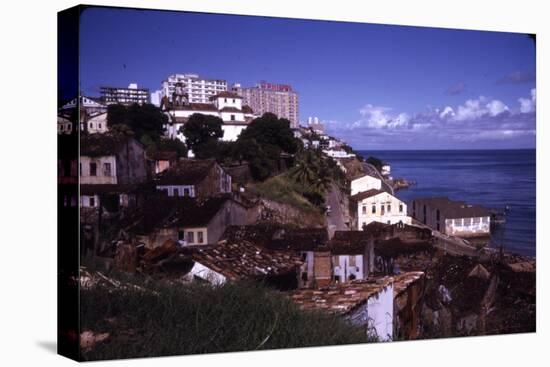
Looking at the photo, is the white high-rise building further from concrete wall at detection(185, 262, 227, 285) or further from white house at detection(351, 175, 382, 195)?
white house at detection(351, 175, 382, 195)

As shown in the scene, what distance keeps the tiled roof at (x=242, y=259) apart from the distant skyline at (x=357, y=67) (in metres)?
1.29

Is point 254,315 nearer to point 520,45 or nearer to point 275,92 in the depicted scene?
point 275,92

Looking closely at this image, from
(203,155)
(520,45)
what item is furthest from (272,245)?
(520,45)

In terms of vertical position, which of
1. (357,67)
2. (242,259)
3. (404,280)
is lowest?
(404,280)

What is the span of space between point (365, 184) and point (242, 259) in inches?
58.2

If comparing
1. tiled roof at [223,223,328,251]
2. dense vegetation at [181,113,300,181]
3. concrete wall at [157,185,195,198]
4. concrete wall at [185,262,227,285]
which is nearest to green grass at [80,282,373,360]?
concrete wall at [185,262,227,285]

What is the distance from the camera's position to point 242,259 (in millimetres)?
10422

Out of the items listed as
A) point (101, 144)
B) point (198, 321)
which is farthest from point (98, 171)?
point (198, 321)

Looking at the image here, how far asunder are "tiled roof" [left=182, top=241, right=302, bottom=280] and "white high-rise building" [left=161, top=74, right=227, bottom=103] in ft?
4.19

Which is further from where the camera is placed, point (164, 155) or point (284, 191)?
point (284, 191)

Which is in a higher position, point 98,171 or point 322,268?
point 98,171

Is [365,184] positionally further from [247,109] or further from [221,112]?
[221,112]

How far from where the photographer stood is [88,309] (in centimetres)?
963

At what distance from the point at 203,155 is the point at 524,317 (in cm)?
366
